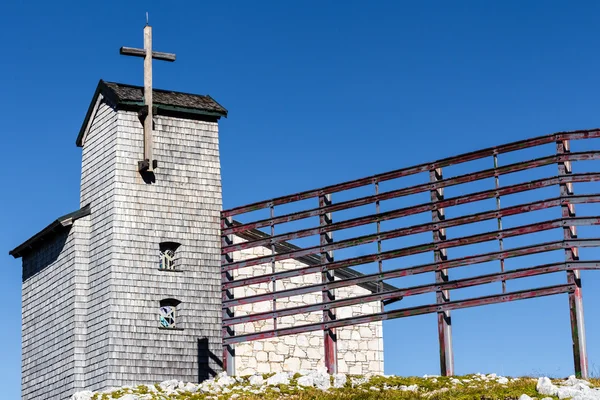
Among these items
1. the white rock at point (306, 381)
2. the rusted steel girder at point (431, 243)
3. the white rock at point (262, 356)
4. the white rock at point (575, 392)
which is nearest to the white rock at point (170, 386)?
the white rock at point (306, 381)

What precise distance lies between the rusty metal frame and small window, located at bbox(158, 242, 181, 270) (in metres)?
1.47

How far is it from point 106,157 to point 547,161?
516 inches

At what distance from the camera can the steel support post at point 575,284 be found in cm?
2523

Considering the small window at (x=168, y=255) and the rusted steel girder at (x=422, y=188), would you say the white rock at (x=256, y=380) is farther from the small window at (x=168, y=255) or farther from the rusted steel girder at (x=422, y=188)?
the small window at (x=168, y=255)

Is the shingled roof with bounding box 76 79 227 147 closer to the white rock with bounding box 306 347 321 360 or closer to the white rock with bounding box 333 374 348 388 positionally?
the white rock with bounding box 306 347 321 360

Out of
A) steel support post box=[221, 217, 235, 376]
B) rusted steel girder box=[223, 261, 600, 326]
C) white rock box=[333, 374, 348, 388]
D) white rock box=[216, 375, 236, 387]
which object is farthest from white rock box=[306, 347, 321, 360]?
white rock box=[333, 374, 348, 388]

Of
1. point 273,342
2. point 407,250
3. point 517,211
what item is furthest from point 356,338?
point 517,211

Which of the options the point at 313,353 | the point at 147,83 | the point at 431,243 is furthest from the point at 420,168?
the point at 147,83

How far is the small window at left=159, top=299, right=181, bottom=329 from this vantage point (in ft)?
106

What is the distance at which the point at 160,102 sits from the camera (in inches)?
1331

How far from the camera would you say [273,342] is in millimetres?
33969

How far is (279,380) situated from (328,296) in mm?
4347

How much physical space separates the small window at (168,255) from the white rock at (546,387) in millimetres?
13178

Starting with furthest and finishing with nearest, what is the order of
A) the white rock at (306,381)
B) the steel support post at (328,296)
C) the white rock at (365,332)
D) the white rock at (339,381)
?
the white rock at (365,332)
the steel support post at (328,296)
the white rock at (306,381)
the white rock at (339,381)
